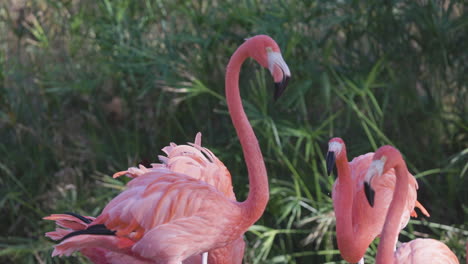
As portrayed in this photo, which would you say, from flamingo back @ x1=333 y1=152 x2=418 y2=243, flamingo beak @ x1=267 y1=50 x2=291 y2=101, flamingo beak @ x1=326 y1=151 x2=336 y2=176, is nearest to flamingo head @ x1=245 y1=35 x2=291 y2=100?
flamingo beak @ x1=267 y1=50 x2=291 y2=101

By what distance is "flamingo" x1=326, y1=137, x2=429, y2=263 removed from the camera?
2.75 m

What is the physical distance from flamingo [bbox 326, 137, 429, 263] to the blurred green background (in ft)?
1.98

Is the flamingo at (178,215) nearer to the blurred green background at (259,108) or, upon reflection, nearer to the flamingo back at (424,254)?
the flamingo back at (424,254)

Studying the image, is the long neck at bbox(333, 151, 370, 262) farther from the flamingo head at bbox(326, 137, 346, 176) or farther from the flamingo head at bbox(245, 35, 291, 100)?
the flamingo head at bbox(245, 35, 291, 100)

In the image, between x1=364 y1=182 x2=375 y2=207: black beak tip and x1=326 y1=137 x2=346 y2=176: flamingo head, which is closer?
x1=364 y1=182 x2=375 y2=207: black beak tip

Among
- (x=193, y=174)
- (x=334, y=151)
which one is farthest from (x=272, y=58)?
(x=193, y=174)

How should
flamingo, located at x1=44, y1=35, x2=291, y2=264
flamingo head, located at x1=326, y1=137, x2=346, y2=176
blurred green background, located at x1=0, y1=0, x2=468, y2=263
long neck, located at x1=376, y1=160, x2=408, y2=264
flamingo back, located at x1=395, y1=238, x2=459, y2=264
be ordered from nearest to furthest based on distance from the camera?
long neck, located at x1=376, y1=160, x2=408, y2=264 < flamingo head, located at x1=326, y1=137, x2=346, y2=176 < flamingo, located at x1=44, y1=35, x2=291, y2=264 < flamingo back, located at x1=395, y1=238, x2=459, y2=264 < blurred green background, located at x1=0, y1=0, x2=468, y2=263

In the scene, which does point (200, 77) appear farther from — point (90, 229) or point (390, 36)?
point (90, 229)

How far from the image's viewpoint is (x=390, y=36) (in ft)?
14.3

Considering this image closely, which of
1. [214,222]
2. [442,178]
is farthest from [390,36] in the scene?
[214,222]

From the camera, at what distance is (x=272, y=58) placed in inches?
98.6

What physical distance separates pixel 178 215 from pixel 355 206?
2.59ft

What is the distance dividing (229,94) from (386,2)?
1.91 m

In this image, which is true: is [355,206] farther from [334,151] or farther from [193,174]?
[193,174]
